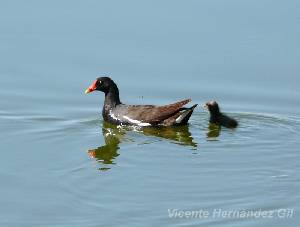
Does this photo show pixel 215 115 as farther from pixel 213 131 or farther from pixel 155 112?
pixel 155 112

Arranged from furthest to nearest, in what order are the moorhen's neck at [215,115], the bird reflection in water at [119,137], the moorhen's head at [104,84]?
the moorhen's head at [104,84], the moorhen's neck at [215,115], the bird reflection in water at [119,137]

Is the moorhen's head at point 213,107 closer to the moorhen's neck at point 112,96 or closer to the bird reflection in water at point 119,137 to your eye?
the bird reflection in water at point 119,137

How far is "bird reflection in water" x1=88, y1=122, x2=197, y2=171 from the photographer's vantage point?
44.9ft

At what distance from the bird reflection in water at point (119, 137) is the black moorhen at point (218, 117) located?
0.49m

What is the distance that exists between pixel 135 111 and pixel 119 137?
69cm

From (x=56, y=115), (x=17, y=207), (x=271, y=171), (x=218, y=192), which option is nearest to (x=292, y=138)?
(x=271, y=171)

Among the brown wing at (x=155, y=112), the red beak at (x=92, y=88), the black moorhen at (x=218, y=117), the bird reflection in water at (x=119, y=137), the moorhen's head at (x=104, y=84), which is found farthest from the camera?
the moorhen's head at (x=104, y=84)

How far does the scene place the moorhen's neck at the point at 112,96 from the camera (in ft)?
51.9

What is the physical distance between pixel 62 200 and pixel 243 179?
2.46 meters

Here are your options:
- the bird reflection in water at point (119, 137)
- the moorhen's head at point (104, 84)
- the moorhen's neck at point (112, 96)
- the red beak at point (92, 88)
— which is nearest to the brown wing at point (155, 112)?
the bird reflection in water at point (119, 137)

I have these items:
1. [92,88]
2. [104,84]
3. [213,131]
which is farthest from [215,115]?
[92,88]

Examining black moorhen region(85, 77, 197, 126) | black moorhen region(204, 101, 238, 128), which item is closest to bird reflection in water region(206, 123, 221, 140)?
black moorhen region(204, 101, 238, 128)

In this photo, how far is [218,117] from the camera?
15.0 metres

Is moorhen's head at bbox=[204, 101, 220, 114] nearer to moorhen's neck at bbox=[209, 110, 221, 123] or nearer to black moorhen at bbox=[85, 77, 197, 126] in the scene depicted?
moorhen's neck at bbox=[209, 110, 221, 123]
